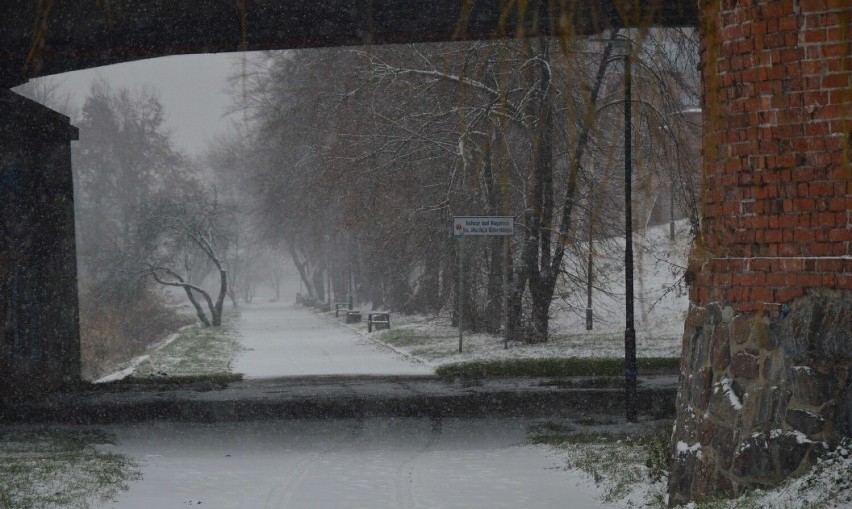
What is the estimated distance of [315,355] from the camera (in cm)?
3136

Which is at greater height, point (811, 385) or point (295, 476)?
point (811, 385)

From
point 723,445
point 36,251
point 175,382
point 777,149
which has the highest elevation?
point 777,149

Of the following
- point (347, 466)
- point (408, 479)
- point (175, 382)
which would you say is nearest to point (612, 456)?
point (408, 479)

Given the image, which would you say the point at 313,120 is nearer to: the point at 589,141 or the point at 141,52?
the point at 589,141

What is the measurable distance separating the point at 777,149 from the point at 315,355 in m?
25.8

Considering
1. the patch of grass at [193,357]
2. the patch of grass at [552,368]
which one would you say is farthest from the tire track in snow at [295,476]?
the patch of grass at [193,357]

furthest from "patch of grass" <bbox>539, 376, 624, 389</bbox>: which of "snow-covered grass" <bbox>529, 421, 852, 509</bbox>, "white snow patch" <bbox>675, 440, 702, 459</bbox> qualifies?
"white snow patch" <bbox>675, 440, 702, 459</bbox>

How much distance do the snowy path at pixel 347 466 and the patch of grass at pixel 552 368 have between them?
521 centimetres

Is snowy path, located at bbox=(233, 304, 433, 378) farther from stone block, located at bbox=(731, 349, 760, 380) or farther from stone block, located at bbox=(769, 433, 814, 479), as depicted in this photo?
stone block, located at bbox=(769, 433, 814, 479)

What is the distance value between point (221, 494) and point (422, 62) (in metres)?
18.7

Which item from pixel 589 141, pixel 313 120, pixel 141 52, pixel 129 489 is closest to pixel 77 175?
pixel 313 120

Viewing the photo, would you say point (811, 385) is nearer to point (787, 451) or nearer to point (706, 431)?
point (787, 451)

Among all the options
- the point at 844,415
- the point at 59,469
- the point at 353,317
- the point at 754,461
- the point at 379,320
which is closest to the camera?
the point at 844,415

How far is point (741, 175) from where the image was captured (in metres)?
6.73
